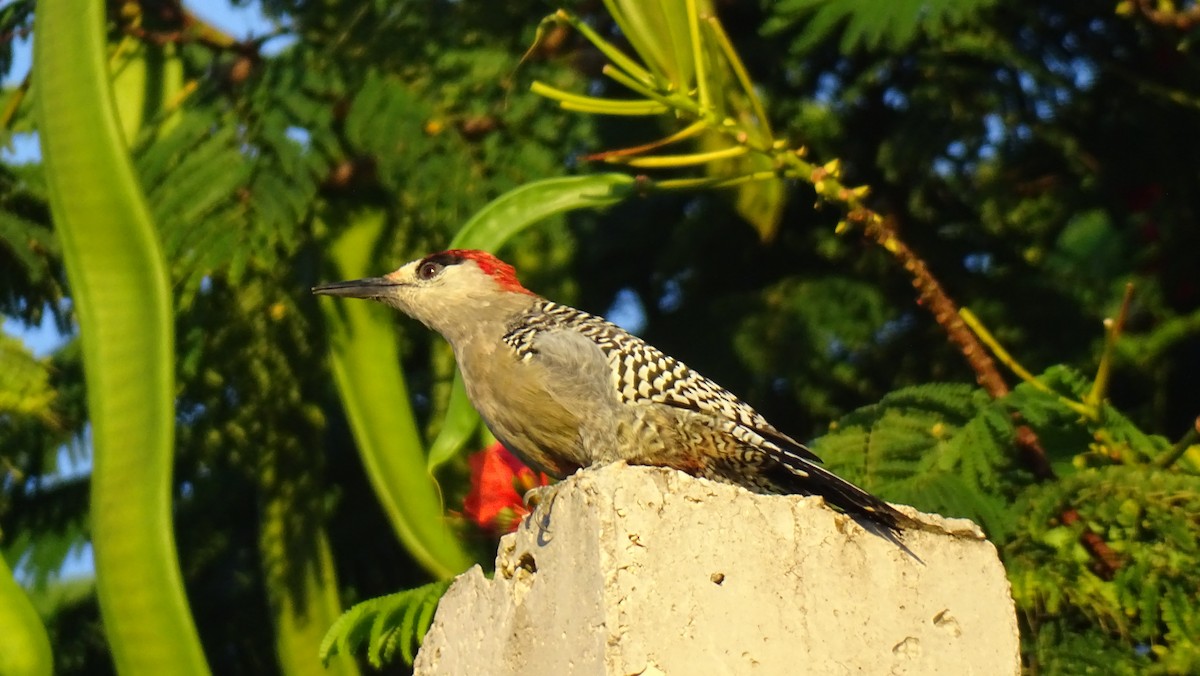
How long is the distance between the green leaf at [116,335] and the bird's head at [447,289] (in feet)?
1.61

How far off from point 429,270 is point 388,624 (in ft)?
3.41

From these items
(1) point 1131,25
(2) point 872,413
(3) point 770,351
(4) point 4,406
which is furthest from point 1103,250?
(4) point 4,406

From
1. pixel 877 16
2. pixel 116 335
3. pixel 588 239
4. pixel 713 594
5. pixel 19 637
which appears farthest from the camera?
pixel 588 239

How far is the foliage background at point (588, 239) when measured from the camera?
172 inches

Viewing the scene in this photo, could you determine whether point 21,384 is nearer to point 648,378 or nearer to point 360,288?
point 360,288

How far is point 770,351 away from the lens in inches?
199

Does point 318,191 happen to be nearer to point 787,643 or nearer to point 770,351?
point 770,351

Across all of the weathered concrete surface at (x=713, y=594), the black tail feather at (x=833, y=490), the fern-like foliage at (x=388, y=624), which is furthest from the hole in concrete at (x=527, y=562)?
the fern-like foliage at (x=388, y=624)

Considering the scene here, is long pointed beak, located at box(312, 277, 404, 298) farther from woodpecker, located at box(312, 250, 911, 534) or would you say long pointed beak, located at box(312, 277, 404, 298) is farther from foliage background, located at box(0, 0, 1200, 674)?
woodpecker, located at box(312, 250, 911, 534)

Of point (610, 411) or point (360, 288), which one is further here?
point (360, 288)

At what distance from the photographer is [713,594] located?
2488 millimetres

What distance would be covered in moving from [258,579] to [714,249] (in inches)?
71.8

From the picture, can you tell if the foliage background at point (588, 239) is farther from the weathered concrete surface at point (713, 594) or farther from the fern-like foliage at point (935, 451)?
the weathered concrete surface at point (713, 594)

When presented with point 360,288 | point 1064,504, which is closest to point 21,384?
point 360,288
